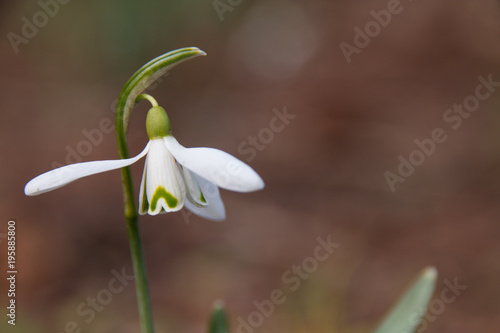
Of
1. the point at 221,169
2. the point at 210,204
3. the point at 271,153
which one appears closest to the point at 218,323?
the point at 210,204

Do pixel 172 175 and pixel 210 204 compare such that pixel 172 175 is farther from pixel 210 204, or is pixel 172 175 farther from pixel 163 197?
pixel 210 204

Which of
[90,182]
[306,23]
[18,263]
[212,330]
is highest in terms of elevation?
[306,23]

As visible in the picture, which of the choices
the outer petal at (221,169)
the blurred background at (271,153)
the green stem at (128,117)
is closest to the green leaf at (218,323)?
the green stem at (128,117)

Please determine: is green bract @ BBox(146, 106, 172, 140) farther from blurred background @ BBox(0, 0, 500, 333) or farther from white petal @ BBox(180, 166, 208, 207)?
blurred background @ BBox(0, 0, 500, 333)

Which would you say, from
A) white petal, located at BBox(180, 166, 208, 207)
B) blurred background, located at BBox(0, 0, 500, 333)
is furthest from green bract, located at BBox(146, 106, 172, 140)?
blurred background, located at BBox(0, 0, 500, 333)

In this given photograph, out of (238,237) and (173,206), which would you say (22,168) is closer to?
(238,237)

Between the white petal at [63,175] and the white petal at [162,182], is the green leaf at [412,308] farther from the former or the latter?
the white petal at [63,175]

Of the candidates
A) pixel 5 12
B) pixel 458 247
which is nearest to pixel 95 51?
pixel 5 12
